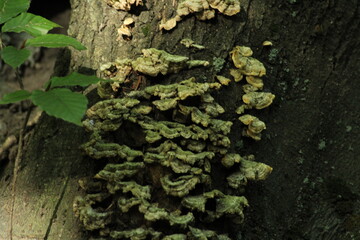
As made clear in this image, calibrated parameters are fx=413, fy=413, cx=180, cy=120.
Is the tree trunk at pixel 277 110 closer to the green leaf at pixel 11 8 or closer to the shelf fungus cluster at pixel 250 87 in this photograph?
the shelf fungus cluster at pixel 250 87

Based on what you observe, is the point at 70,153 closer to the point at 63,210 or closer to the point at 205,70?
the point at 63,210

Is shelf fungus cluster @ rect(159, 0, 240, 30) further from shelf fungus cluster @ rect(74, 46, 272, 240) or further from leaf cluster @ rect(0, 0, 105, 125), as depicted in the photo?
leaf cluster @ rect(0, 0, 105, 125)

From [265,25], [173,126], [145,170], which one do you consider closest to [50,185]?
[145,170]

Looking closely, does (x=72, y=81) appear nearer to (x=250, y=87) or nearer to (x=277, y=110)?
(x=250, y=87)

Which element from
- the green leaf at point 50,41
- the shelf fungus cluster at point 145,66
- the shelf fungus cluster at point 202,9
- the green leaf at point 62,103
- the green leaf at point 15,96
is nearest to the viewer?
the green leaf at point 62,103

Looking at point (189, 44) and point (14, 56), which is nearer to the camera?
point (14, 56)

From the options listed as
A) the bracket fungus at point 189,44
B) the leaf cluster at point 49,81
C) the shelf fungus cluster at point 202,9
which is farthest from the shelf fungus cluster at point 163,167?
the leaf cluster at point 49,81

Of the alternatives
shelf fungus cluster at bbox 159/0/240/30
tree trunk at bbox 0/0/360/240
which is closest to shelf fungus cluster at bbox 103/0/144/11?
tree trunk at bbox 0/0/360/240

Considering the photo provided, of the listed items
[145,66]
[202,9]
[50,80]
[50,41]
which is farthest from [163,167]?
[202,9]
